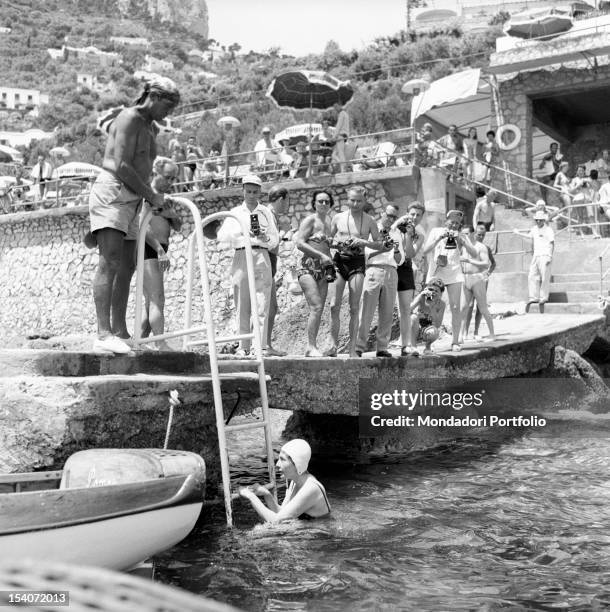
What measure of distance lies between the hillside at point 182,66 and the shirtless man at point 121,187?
141 feet

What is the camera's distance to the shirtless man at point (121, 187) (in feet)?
17.6

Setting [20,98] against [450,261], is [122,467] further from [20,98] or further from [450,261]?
[20,98]

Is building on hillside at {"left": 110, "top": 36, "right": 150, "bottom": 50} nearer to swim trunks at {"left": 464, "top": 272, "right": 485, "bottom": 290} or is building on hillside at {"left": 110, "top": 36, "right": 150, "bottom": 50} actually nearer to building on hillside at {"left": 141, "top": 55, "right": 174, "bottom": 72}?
building on hillside at {"left": 141, "top": 55, "right": 174, "bottom": 72}

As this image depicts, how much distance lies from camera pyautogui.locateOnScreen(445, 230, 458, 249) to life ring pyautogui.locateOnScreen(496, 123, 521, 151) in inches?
424

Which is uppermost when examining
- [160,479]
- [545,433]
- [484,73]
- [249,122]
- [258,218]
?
[249,122]

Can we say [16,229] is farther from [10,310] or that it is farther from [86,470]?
[86,470]

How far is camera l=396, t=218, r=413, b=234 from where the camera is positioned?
28.0 feet

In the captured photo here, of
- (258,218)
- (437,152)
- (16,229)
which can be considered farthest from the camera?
(16,229)

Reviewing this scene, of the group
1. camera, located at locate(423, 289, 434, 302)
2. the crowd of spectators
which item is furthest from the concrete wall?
the crowd of spectators

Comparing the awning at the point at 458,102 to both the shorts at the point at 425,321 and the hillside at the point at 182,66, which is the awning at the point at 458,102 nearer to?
the shorts at the point at 425,321

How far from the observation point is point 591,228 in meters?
16.6

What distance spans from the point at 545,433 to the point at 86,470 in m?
6.45

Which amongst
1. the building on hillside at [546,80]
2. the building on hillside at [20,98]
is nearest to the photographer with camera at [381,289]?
the building on hillside at [546,80]

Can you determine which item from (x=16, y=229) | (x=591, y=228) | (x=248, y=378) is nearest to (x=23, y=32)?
(x=16, y=229)
